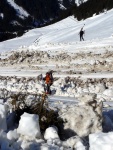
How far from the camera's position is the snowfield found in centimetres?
793

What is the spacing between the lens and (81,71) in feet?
80.8

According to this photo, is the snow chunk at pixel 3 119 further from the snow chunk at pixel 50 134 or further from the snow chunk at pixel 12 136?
the snow chunk at pixel 50 134

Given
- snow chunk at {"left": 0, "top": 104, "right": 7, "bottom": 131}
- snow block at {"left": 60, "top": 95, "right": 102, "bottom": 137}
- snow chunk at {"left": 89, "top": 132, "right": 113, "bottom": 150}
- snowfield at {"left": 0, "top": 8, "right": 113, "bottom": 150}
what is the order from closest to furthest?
1. snow chunk at {"left": 89, "top": 132, "right": 113, "bottom": 150}
2. snowfield at {"left": 0, "top": 8, "right": 113, "bottom": 150}
3. snow chunk at {"left": 0, "top": 104, "right": 7, "bottom": 131}
4. snow block at {"left": 60, "top": 95, "right": 102, "bottom": 137}

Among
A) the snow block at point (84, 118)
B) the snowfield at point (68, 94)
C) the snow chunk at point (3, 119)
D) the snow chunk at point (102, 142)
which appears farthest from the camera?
the snow block at point (84, 118)

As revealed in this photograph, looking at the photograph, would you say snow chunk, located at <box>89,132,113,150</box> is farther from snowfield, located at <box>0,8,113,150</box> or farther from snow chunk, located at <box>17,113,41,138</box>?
snow chunk, located at <box>17,113,41,138</box>

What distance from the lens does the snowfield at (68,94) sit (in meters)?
7.93

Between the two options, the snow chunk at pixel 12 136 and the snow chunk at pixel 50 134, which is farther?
the snow chunk at pixel 50 134

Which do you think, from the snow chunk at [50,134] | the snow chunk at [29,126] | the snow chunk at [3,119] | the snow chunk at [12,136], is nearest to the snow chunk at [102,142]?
the snow chunk at [50,134]

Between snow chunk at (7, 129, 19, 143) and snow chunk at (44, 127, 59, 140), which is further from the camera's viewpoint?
snow chunk at (44, 127, 59, 140)

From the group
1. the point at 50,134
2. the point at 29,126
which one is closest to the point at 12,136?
the point at 29,126

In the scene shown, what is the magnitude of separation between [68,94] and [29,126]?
8371mm

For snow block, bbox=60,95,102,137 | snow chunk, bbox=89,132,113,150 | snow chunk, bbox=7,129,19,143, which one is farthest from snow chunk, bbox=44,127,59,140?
snow chunk, bbox=89,132,113,150

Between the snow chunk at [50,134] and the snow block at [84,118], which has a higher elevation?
the snow block at [84,118]

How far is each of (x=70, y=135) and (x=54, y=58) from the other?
71.3 feet
